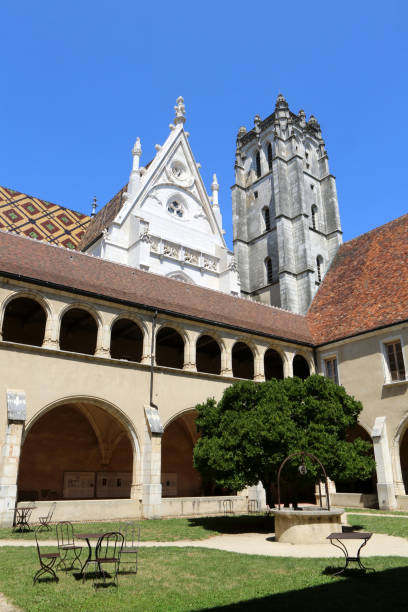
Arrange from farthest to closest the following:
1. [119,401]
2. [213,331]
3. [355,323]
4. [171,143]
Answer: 1. [171,143]
2. [355,323]
3. [213,331]
4. [119,401]

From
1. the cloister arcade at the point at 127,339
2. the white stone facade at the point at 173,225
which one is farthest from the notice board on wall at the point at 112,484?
the white stone facade at the point at 173,225

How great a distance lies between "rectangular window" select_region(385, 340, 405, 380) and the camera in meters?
20.3

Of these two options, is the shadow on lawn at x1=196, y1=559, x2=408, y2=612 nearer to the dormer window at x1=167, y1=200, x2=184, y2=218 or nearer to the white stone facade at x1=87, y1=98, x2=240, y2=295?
the white stone facade at x1=87, y1=98, x2=240, y2=295

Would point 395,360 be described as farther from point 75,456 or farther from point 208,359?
point 75,456

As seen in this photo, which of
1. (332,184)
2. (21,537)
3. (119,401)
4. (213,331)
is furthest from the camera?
(332,184)

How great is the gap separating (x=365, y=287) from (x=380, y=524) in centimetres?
1321

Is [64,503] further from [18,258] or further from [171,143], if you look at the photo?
[171,143]

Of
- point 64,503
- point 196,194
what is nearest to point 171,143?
point 196,194

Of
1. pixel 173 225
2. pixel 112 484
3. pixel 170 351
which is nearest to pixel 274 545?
pixel 112 484

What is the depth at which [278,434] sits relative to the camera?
13055mm

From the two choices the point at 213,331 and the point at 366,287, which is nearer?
the point at 213,331

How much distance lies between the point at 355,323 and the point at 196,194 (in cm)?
1535

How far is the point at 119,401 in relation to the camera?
56.6ft

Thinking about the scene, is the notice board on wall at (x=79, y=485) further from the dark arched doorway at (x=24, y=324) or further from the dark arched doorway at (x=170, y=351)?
the dark arched doorway at (x=170, y=351)
